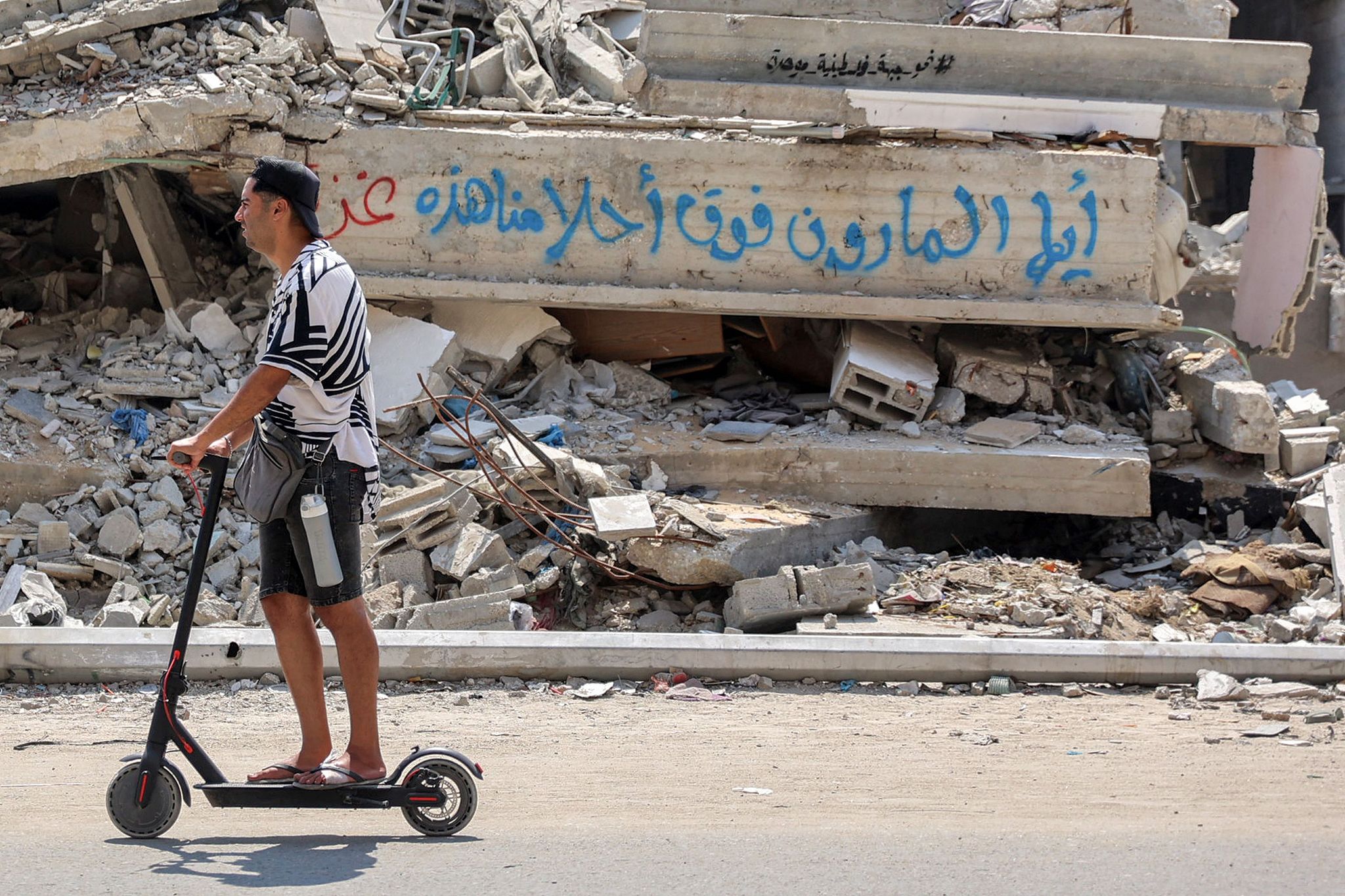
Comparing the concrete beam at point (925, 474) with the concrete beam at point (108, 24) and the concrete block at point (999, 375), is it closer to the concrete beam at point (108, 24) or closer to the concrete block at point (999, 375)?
the concrete block at point (999, 375)

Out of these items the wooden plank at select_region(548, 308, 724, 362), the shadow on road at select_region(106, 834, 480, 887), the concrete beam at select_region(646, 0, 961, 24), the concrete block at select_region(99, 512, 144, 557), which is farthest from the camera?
the concrete beam at select_region(646, 0, 961, 24)

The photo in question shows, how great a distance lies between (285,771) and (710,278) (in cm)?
561

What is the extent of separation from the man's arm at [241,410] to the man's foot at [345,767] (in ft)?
2.87

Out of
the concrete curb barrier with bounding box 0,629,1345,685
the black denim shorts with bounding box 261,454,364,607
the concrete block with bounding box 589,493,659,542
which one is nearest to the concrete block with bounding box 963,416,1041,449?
the concrete block with bounding box 589,493,659,542

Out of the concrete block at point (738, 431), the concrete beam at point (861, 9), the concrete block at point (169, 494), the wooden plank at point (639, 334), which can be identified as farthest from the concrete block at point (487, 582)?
the concrete beam at point (861, 9)

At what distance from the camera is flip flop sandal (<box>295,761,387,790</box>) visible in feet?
11.2

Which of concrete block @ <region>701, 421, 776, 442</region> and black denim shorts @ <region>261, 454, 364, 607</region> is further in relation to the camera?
concrete block @ <region>701, 421, 776, 442</region>

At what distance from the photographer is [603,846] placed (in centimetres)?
354

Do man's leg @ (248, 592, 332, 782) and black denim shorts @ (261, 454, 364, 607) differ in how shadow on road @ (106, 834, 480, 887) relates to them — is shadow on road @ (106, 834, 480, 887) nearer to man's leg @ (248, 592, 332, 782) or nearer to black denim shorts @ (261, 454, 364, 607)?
man's leg @ (248, 592, 332, 782)

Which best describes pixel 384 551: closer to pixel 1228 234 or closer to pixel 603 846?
pixel 603 846

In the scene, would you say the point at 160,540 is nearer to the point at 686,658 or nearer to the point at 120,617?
the point at 120,617

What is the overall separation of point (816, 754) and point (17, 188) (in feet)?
27.6

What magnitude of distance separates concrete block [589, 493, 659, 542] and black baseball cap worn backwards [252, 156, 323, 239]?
3.33m

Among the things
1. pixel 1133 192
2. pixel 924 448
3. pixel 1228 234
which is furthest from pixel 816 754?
pixel 1228 234
